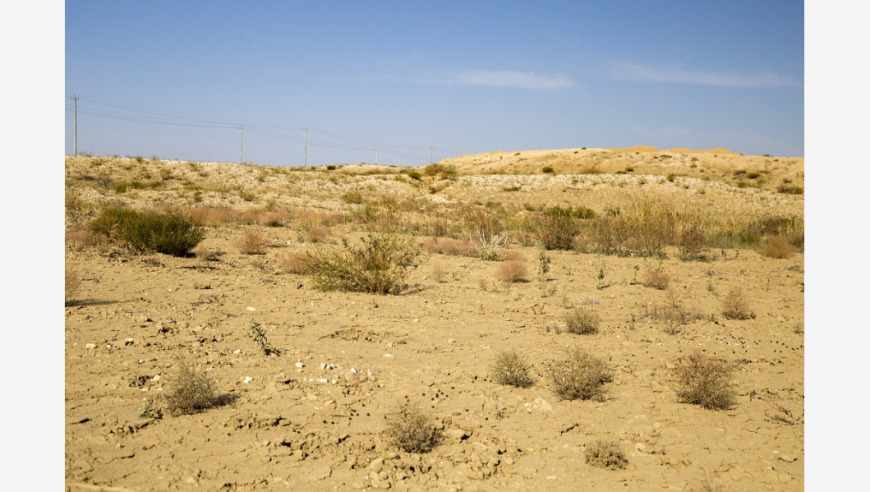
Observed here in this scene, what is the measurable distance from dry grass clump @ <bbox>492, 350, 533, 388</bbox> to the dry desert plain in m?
0.05

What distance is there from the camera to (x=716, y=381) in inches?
202

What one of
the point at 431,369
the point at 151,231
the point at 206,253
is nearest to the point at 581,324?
the point at 431,369

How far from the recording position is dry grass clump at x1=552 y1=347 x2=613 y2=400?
509cm

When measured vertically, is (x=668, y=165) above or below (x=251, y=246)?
above

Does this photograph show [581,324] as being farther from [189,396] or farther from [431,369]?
[189,396]

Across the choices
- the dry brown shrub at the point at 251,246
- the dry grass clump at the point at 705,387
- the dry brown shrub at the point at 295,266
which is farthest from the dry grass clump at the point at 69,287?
the dry grass clump at the point at 705,387

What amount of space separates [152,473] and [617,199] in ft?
94.1

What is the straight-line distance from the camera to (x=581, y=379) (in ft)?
16.8

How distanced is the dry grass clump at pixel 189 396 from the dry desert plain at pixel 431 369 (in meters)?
0.05

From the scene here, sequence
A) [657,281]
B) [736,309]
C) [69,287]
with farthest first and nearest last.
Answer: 1. [657,281]
2. [736,309]
3. [69,287]

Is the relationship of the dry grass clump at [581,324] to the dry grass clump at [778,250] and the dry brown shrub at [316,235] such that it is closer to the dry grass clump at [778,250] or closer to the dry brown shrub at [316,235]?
the dry brown shrub at [316,235]

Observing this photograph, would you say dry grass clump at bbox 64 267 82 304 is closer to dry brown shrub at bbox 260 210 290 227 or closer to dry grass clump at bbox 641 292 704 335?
dry grass clump at bbox 641 292 704 335

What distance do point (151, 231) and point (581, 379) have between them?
9.11 m
